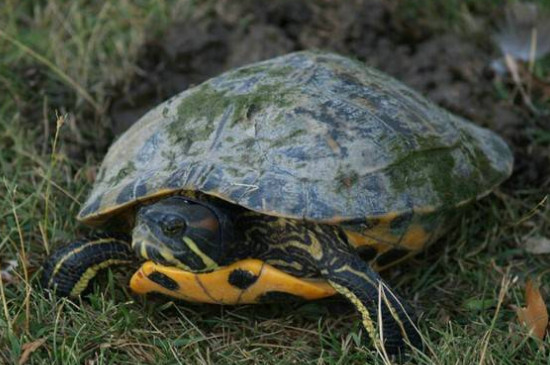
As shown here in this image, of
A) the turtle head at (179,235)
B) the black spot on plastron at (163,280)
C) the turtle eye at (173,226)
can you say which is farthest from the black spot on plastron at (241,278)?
the turtle eye at (173,226)

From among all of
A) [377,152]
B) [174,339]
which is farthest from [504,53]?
[174,339]

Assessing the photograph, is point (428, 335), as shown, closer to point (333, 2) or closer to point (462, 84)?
point (462, 84)

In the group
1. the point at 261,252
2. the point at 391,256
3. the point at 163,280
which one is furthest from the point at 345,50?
the point at 163,280

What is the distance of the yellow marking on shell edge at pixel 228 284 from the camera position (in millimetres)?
3357

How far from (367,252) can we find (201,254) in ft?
2.41

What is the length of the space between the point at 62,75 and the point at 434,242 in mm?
2333

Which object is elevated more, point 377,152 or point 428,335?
point 377,152

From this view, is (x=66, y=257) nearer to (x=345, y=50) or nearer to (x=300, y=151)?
(x=300, y=151)

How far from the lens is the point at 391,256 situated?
369cm

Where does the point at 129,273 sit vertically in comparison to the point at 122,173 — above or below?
below

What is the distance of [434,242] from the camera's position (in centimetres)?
401

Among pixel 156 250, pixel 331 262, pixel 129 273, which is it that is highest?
pixel 156 250

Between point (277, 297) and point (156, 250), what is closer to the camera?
point (156, 250)

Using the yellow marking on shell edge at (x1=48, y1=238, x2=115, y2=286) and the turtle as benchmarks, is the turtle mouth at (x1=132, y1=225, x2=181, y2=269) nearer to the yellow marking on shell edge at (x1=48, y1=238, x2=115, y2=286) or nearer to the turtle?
the turtle
